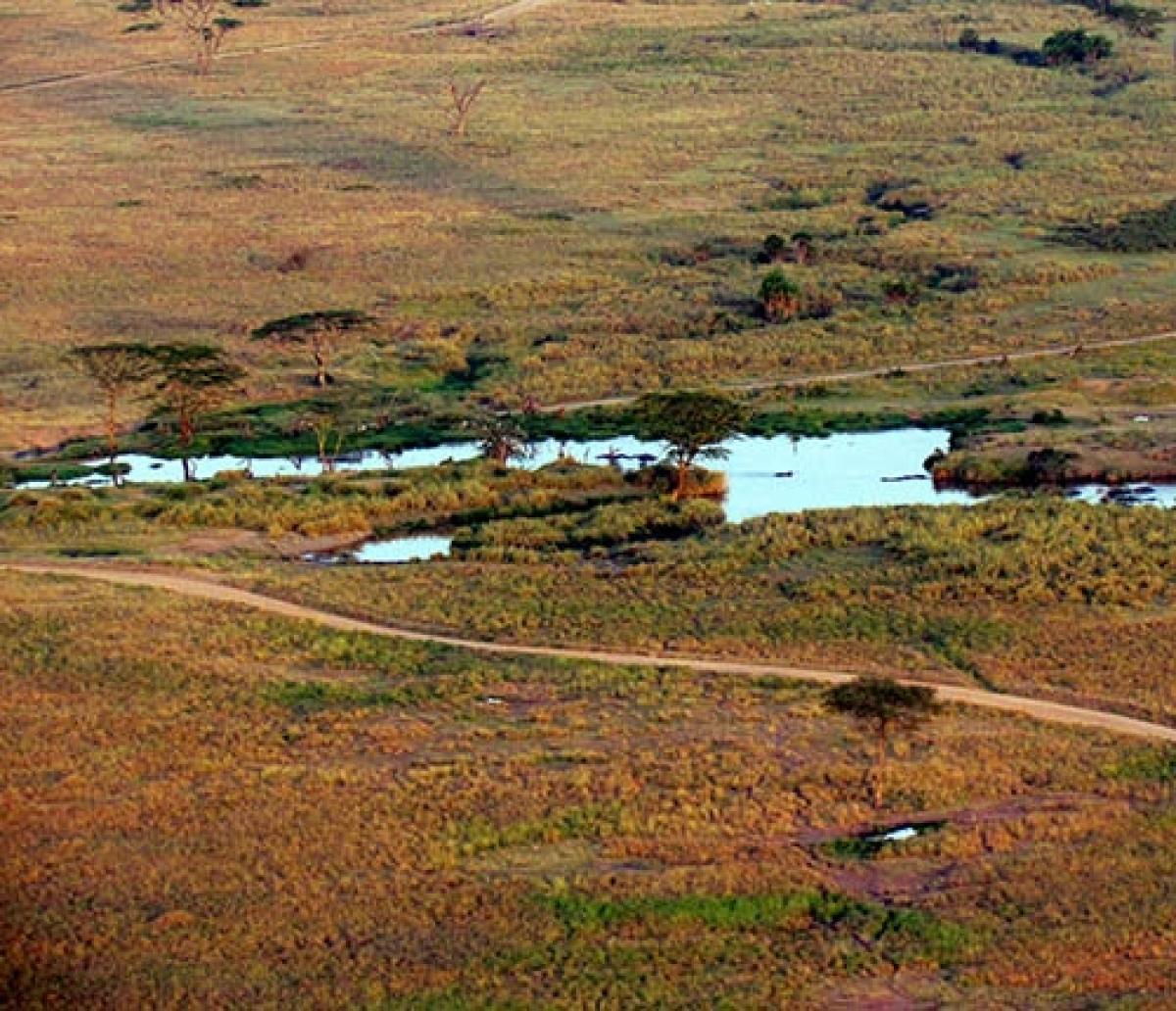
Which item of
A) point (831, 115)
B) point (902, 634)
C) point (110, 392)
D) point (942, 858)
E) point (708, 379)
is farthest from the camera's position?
point (831, 115)

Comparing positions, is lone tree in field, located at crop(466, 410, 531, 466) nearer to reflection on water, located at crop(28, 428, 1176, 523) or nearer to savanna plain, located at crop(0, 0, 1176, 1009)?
savanna plain, located at crop(0, 0, 1176, 1009)

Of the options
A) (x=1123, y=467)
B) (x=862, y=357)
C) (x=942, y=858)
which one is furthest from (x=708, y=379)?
(x=942, y=858)

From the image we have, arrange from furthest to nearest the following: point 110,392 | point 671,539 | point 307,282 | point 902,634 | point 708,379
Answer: point 307,282 → point 708,379 → point 110,392 → point 671,539 → point 902,634

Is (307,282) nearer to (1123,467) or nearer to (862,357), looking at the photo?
(862,357)

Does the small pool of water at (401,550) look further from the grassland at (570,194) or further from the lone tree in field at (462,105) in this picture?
the lone tree in field at (462,105)

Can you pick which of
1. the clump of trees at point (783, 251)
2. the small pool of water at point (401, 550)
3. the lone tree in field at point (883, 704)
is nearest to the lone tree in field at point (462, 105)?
the clump of trees at point (783, 251)

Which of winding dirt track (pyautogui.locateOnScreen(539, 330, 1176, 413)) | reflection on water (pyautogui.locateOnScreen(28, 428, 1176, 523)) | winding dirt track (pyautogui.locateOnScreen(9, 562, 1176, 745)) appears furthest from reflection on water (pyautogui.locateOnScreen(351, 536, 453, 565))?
winding dirt track (pyautogui.locateOnScreen(539, 330, 1176, 413))
